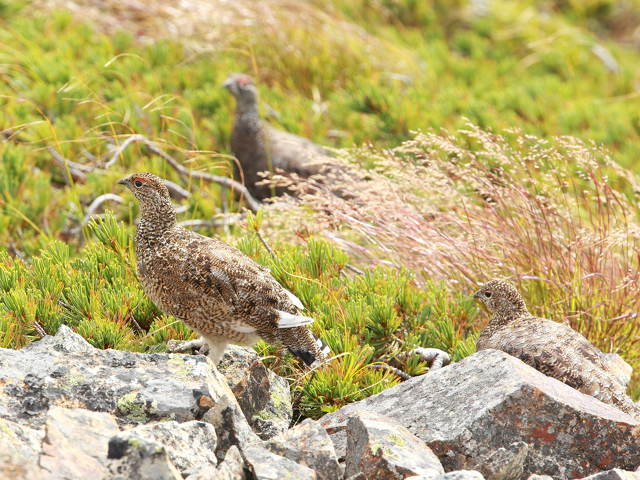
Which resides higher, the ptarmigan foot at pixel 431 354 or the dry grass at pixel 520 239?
the dry grass at pixel 520 239

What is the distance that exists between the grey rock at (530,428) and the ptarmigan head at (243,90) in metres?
4.25

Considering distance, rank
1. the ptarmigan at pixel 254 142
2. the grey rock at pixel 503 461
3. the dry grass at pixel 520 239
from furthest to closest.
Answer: the ptarmigan at pixel 254 142
the dry grass at pixel 520 239
the grey rock at pixel 503 461

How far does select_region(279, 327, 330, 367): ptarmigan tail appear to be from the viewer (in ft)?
12.5

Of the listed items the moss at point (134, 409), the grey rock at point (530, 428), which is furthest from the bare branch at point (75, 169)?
the grey rock at point (530, 428)

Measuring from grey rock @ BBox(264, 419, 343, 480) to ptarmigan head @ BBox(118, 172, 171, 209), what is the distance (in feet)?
4.13

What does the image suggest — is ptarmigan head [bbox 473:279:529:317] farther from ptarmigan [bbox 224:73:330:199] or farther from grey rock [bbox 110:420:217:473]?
ptarmigan [bbox 224:73:330:199]

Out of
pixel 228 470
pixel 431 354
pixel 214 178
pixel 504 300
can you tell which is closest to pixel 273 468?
pixel 228 470

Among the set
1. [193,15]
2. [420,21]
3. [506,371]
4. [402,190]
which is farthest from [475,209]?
[420,21]

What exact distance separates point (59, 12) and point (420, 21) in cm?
446

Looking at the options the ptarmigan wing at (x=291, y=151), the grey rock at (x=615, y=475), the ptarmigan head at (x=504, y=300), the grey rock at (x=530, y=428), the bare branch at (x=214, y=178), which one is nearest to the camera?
the grey rock at (x=615, y=475)

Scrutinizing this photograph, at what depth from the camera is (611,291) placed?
4445 mm

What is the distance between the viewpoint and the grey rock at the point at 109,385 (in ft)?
9.80

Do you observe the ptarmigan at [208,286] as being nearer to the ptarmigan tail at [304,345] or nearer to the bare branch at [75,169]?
the ptarmigan tail at [304,345]

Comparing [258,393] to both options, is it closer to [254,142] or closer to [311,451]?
[311,451]
